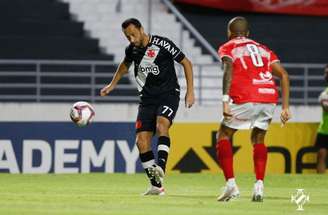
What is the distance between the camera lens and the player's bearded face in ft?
44.7

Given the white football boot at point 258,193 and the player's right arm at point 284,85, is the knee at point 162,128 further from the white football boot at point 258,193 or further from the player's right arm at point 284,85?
the white football boot at point 258,193

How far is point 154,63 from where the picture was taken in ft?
45.8

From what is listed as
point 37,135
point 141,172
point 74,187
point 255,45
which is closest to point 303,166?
point 141,172

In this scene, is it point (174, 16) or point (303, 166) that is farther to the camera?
point (174, 16)

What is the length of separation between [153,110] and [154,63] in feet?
1.72

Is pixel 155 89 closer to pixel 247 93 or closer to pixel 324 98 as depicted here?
pixel 247 93

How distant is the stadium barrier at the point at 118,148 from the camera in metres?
21.1

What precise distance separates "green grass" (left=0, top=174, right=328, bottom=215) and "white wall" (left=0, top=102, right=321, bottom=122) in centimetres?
244

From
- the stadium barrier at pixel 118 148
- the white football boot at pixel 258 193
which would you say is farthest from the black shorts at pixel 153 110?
the stadium barrier at pixel 118 148

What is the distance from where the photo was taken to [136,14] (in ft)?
84.1

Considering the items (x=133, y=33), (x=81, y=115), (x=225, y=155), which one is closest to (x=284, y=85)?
(x=225, y=155)

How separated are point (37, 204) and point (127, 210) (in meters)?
1.09

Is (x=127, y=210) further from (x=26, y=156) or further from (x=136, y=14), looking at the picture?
(x=136, y=14)

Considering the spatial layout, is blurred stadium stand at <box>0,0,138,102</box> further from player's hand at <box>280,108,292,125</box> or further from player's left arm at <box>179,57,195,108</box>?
player's hand at <box>280,108,292,125</box>
